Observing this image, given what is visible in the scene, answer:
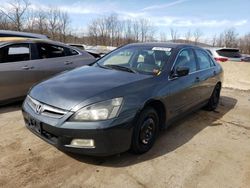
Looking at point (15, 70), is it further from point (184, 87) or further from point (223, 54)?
point (223, 54)

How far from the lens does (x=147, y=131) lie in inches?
135

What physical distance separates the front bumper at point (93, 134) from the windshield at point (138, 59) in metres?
1.20

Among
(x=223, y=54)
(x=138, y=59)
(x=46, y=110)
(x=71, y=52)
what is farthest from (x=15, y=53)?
(x=223, y=54)

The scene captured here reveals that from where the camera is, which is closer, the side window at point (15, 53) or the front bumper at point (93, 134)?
the front bumper at point (93, 134)

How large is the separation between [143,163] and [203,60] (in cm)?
294

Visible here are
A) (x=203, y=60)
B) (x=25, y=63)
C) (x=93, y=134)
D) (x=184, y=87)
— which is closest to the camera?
(x=93, y=134)

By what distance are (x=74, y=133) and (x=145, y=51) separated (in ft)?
7.06

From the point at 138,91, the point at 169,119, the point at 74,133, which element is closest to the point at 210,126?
the point at 169,119

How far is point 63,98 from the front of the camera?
2963 millimetres

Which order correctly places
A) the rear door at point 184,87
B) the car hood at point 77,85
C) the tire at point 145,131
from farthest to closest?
the rear door at point 184,87
the tire at point 145,131
the car hood at point 77,85

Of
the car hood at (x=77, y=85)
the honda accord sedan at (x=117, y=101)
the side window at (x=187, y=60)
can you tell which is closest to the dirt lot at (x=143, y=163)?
the honda accord sedan at (x=117, y=101)

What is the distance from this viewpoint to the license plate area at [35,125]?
9.89 ft

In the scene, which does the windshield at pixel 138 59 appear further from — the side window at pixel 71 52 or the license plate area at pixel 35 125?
the side window at pixel 71 52

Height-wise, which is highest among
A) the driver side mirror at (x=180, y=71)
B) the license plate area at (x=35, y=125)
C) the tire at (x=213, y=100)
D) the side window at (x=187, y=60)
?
the side window at (x=187, y=60)
